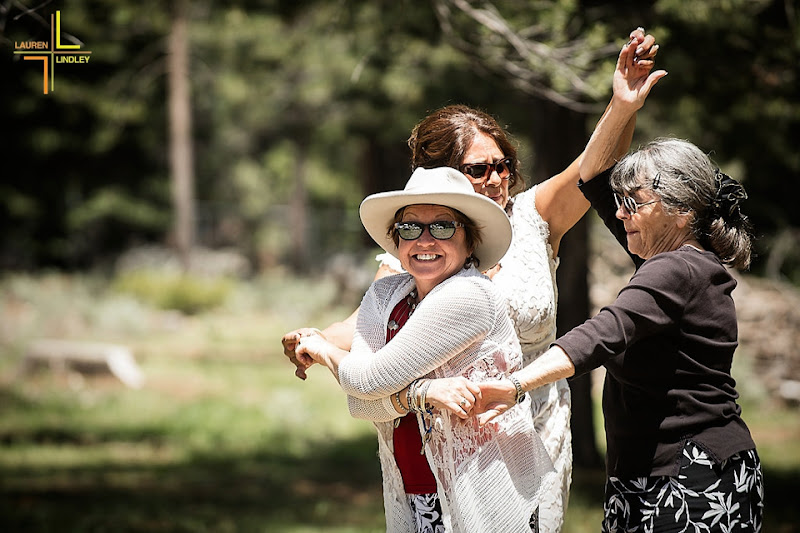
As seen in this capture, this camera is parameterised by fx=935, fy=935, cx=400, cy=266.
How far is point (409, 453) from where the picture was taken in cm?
287

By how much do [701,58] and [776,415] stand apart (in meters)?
6.11

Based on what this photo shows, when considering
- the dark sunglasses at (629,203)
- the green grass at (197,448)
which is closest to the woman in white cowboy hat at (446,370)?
the dark sunglasses at (629,203)

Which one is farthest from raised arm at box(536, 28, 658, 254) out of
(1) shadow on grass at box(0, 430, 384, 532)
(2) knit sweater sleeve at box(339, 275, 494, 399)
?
(1) shadow on grass at box(0, 430, 384, 532)

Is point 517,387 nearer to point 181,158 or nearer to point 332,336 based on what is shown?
point 332,336

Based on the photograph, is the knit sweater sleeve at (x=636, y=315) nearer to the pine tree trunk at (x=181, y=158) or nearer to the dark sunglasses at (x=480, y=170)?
the dark sunglasses at (x=480, y=170)

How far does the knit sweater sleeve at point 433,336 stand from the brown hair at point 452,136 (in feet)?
1.98

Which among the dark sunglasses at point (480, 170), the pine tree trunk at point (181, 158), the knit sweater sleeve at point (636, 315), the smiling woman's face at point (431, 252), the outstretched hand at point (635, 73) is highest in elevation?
the pine tree trunk at point (181, 158)

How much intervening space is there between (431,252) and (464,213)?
0.54 ft

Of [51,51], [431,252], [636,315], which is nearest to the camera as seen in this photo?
[636,315]

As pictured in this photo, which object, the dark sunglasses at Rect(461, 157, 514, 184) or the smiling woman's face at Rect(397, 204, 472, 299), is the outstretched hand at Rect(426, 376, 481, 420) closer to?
the smiling woman's face at Rect(397, 204, 472, 299)

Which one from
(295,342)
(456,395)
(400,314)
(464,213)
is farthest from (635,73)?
(295,342)

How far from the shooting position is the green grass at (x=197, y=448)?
7027mm

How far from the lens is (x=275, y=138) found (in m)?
33.4

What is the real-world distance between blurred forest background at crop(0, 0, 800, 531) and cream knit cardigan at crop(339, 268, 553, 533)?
1.13m
